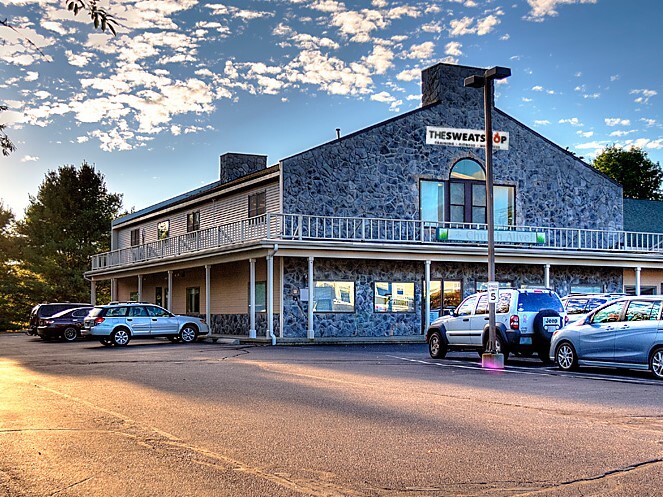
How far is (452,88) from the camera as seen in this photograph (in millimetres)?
35312

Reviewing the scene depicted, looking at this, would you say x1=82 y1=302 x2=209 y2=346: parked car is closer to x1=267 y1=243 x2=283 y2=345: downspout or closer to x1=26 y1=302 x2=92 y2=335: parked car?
x1=267 y1=243 x2=283 y2=345: downspout

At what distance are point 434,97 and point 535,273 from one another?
333 inches

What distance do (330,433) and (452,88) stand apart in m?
27.8

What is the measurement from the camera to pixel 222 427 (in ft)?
32.3

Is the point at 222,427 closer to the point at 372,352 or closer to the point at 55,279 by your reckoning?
the point at 372,352

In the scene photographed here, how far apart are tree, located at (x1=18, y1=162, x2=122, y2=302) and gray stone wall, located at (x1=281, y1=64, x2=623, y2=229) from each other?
126ft

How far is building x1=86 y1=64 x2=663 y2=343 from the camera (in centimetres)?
3131

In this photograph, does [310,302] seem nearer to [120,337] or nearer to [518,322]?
[120,337]

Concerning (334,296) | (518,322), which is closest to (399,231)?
(334,296)

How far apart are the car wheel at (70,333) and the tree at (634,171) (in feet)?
139

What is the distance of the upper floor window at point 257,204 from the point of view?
3375 cm

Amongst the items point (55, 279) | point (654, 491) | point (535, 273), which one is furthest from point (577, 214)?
point (55, 279)

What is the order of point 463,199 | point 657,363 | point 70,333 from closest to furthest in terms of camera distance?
1. point 657,363
2. point 463,199
3. point 70,333

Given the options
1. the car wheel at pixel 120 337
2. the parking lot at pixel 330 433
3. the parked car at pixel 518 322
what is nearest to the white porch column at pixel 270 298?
the car wheel at pixel 120 337
